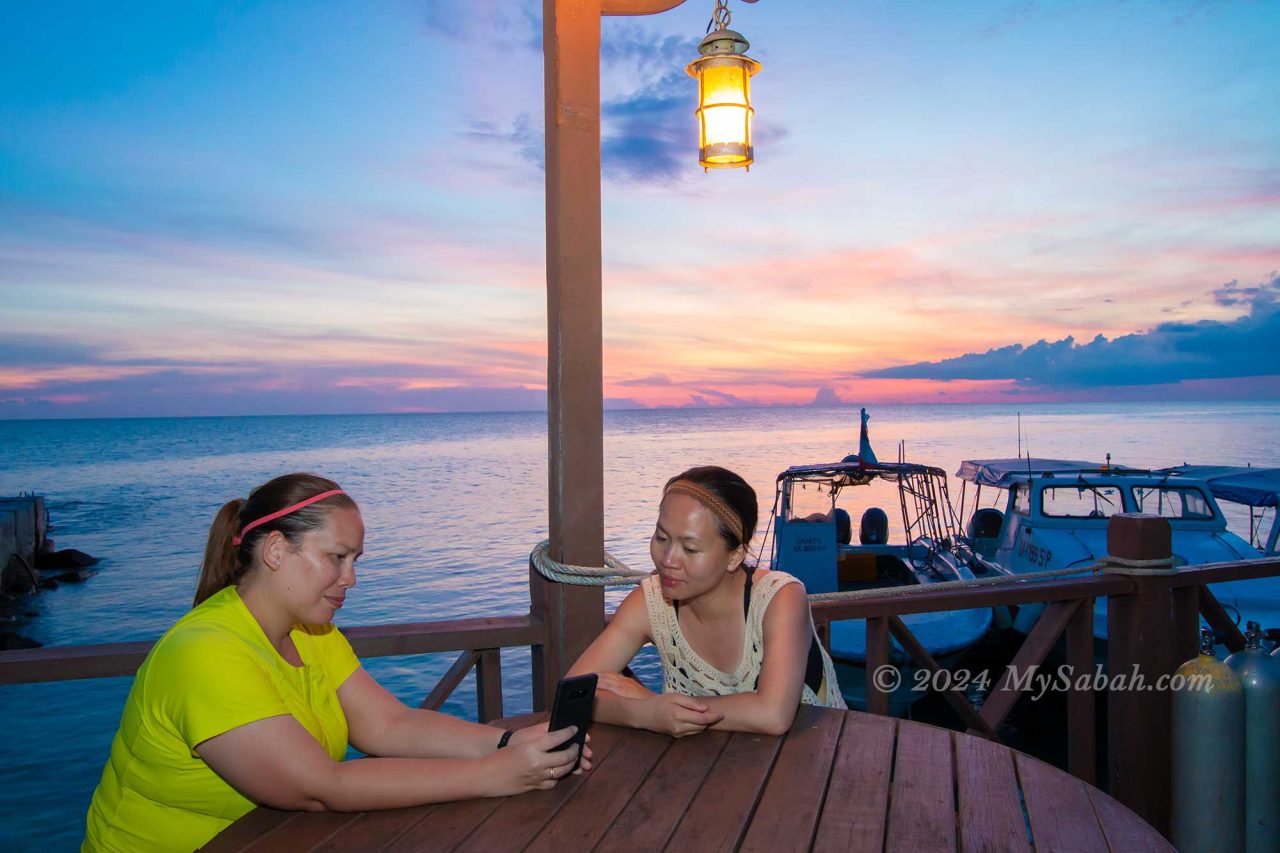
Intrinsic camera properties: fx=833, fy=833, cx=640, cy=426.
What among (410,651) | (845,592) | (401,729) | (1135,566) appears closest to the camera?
(401,729)

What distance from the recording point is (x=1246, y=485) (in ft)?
34.2

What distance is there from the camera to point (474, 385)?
1844 inches

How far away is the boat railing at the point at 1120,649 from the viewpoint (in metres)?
2.94

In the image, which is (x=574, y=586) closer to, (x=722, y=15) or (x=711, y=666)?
(x=711, y=666)

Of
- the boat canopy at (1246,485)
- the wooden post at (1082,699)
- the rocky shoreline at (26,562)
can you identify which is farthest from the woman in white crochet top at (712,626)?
the rocky shoreline at (26,562)

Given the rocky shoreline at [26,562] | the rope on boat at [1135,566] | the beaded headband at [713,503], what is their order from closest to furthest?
the beaded headband at [713,503], the rope on boat at [1135,566], the rocky shoreline at [26,562]

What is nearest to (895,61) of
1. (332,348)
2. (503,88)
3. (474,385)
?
(503,88)

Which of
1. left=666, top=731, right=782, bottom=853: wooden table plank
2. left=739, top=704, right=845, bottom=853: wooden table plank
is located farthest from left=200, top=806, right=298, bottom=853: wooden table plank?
left=739, top=704, right=845, bottom=853: wooden table plank

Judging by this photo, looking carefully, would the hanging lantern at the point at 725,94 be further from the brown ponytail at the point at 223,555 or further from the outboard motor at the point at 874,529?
the outboard motor at the point at 874,529

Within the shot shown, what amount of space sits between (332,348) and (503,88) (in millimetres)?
35922

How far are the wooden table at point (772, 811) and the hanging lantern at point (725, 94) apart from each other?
190 cm

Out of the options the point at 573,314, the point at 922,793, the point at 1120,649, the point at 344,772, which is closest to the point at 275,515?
the point at 344,772

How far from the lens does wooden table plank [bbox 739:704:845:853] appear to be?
1360mm

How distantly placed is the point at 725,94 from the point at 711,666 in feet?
6.00
